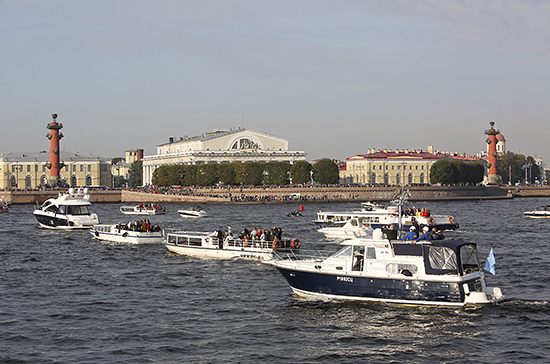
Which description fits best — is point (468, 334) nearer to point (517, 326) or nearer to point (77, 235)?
point (517, 326)

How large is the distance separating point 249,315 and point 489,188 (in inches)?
3503

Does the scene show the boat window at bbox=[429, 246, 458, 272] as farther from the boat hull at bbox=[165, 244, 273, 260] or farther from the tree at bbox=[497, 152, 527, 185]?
the tree at bbox=[497, 152, 527, 185]

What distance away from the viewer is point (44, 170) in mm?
122500

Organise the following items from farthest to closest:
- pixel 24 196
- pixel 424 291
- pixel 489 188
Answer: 1. pixel 489 188
2. pixel 24 196
3. pixel 424 291

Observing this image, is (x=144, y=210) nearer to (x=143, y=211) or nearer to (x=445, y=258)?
(x=143, y=211)

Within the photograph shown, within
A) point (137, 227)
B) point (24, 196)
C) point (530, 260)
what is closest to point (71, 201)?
point (137, 227)

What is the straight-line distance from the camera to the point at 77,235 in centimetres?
4066

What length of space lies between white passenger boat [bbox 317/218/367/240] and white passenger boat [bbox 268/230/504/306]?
19334 mm

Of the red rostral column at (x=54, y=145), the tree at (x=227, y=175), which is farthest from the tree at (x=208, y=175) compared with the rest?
the red rostral column at (x=54, y=145)

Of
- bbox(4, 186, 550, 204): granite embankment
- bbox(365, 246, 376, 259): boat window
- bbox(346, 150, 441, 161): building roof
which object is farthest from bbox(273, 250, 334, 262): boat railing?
bbox(346, 150, 441, 161): building roof

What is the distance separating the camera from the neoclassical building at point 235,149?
383ft

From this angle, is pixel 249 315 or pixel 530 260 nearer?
pixel 249 315

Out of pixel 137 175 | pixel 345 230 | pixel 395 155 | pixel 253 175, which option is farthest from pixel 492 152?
pixel 345 230

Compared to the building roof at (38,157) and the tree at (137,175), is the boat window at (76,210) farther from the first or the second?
the tree at (137,175)
